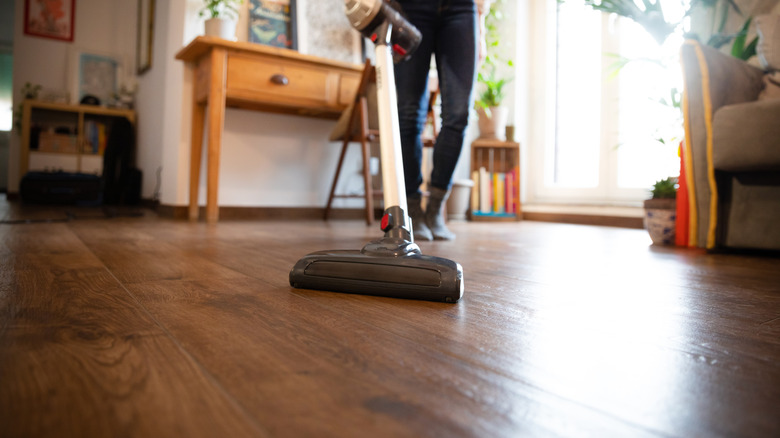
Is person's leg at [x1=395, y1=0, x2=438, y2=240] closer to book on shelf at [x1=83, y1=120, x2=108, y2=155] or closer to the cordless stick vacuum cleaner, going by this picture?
the cordless stick vacuum cleaner

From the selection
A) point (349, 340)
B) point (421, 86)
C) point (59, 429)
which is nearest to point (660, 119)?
point (421, 86)

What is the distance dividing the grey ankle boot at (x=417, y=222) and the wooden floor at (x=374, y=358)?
2.66 ft

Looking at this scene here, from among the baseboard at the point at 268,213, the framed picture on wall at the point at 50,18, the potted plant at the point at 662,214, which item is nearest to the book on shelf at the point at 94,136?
the framed picture on wall at the point at 50,18

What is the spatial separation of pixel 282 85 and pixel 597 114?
2.19 m

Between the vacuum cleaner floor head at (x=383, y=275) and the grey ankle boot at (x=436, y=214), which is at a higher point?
the grey ankle boot at (x=436, y=214)

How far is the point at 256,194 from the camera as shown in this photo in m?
3.06

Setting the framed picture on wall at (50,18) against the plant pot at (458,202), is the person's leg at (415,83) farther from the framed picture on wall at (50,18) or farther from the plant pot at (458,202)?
the framed picture on wall at (50,18)

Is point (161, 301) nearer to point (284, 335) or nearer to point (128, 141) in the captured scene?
point (284, 335)

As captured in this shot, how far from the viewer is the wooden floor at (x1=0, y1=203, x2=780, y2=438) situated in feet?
1.13

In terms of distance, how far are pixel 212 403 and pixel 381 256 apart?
48 centimetres

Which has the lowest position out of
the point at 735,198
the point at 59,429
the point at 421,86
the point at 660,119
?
the point at 59,429

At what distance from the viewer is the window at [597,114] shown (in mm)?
3264

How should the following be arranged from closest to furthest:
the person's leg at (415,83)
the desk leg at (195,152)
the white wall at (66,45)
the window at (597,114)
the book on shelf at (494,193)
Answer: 1. the person's leg at (415,83)
2. the desk leg at (195,152)
3. the window at (597,114)
4. the book on shelf at (494,193)
5. the white wall at (66,45)

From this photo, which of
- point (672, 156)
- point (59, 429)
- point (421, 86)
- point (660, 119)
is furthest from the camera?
point (660, 119)
